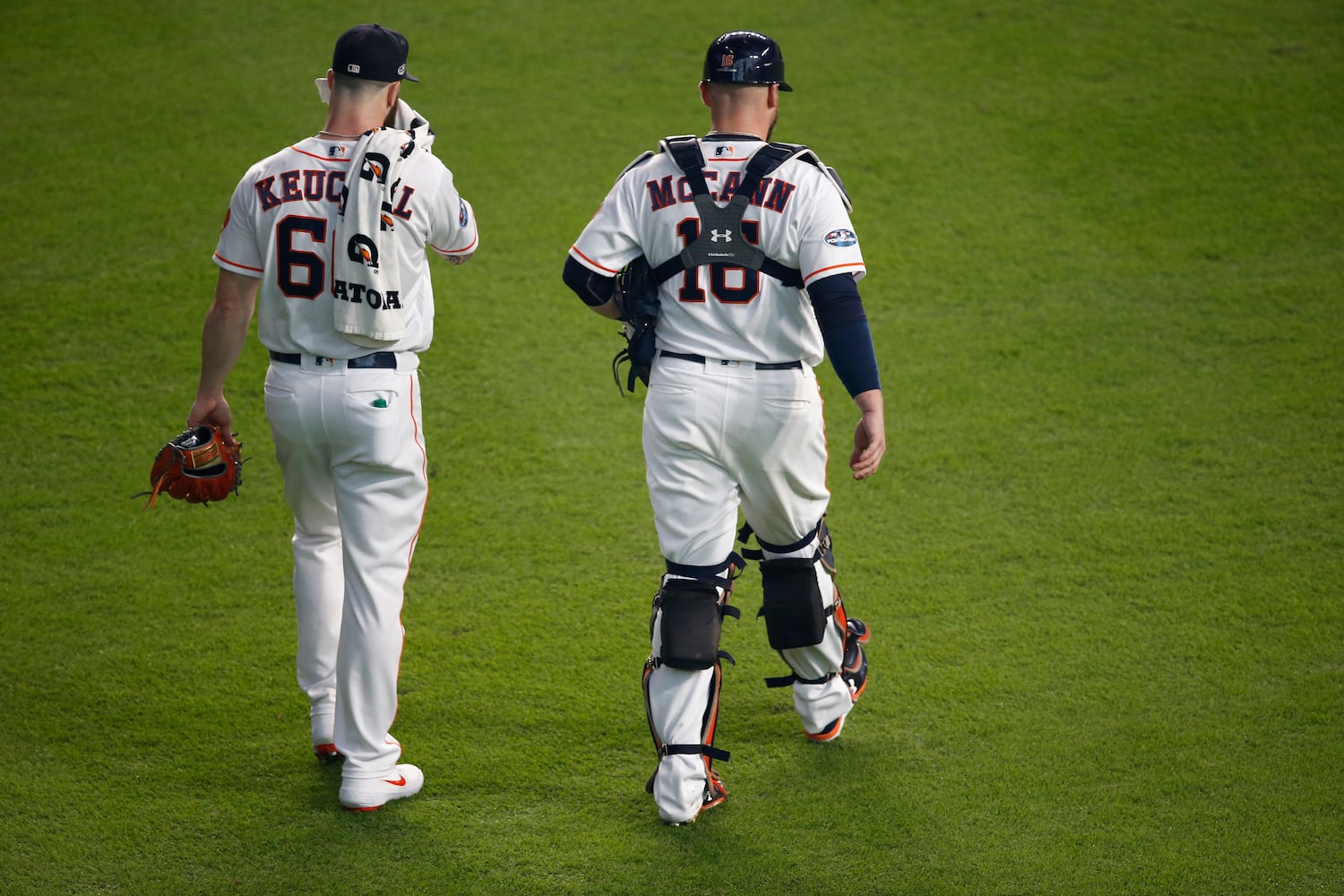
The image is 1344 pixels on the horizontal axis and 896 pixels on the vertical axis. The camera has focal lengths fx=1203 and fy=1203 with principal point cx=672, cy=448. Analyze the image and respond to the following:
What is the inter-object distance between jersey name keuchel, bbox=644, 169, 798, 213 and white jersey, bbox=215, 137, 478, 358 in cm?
50

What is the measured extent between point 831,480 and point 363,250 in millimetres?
2505

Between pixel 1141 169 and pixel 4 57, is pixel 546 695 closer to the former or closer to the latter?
pixel 1141 169

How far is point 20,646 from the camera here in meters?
3.85

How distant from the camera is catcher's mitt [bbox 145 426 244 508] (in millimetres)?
3104

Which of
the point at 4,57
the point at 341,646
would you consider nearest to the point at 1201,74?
the point at 341,646

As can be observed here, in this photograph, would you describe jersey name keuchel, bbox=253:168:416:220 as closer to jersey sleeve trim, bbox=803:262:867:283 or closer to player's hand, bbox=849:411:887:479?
jersey sleeve trim, bbox=803:262:867:283

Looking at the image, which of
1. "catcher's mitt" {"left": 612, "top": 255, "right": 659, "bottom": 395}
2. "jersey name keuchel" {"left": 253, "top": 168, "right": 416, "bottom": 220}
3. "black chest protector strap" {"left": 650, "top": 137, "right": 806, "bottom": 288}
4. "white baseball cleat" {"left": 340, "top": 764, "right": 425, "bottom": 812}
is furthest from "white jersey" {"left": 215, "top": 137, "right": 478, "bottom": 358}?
"white baseball cleat" {"left": 340, "top": 764, "right": 425, "bottom": 812}

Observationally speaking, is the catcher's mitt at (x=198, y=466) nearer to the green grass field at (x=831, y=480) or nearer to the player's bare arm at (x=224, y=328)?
the player's bare arm at (x=224, y=328)

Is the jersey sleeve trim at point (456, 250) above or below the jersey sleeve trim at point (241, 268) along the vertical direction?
above

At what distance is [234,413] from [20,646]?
5.11 feet

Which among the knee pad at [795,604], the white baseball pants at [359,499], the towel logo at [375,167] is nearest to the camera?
the towel logo at [375,167]

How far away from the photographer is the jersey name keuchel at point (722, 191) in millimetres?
2896

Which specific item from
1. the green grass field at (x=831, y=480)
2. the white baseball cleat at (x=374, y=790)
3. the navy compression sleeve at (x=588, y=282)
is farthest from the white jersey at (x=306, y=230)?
the green grass field at (x=831, y=480)

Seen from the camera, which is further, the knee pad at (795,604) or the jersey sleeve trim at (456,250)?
the knee pad at (795,604)
